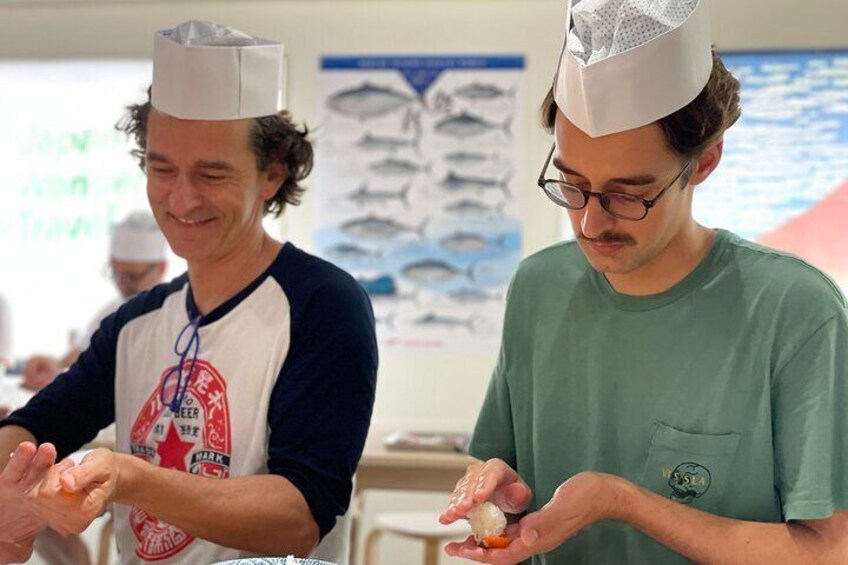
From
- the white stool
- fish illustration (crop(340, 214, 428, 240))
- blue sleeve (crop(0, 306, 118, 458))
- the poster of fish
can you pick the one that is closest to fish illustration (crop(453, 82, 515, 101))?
the poster of fish

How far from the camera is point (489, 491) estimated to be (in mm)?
1402

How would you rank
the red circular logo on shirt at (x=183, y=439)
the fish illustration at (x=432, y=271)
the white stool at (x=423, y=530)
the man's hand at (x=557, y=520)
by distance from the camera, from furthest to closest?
the fish illustration at (x=432, y=271)
the white stool at (x=423, y=530)
the red circular logo on shirt at (x=183, y=439)
the man's hand at (x=557, y=520)

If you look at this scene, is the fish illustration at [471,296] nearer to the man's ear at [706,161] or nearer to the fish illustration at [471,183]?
the fish illustration at [471,183]

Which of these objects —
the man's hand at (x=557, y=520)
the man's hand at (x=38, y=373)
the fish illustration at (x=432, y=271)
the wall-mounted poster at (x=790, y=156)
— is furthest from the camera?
the fish illustration at (x=432, y=271)

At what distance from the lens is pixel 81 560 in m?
4.62

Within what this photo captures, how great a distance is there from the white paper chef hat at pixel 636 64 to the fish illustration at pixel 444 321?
3.63 metres

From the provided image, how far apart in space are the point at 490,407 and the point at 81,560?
3.45m

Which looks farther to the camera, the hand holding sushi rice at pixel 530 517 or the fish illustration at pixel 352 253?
the fish illustration at pixel 352 253

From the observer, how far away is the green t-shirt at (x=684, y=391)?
4.67 ft

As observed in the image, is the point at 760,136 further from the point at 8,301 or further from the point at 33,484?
the point at 33,484

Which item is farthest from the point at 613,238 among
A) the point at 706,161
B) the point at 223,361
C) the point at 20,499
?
the point at 20,499

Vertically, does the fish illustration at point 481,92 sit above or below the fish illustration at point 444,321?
above

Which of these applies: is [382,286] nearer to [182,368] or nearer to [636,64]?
[182,368]

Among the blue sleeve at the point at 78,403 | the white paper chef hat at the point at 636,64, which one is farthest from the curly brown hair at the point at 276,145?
the white paper chef hat at the point at 636,64
